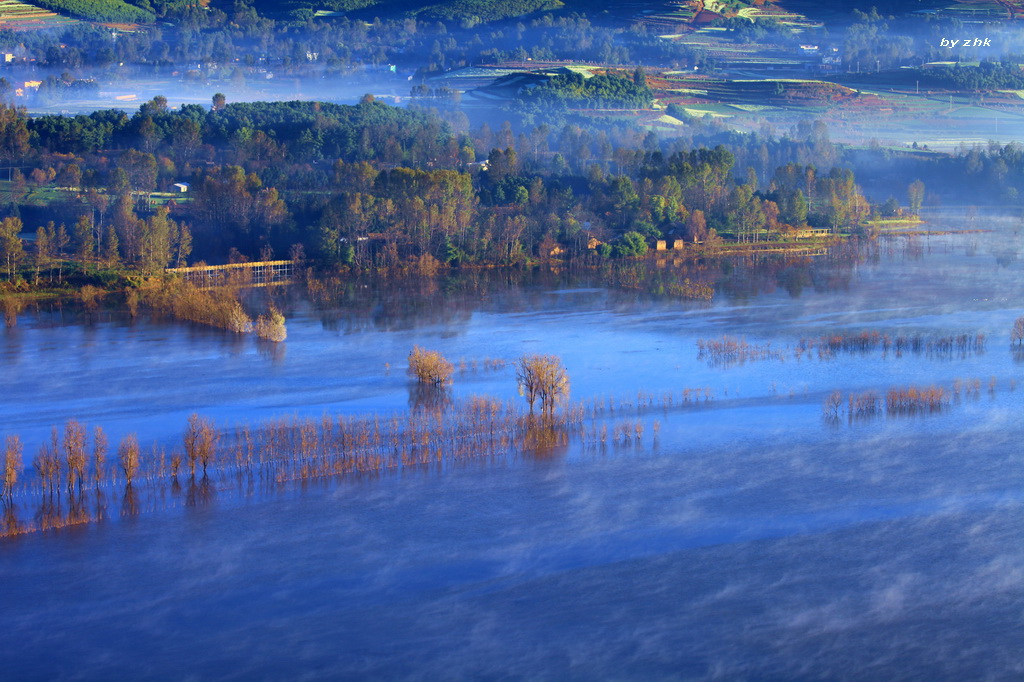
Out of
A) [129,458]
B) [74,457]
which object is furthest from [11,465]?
[129,458]

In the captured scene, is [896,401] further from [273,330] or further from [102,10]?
[102,10]

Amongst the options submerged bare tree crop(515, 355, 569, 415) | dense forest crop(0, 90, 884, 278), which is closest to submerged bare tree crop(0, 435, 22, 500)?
submerged bare tree crop(515, 355, 569, 415)

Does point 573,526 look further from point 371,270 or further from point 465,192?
point 465,192

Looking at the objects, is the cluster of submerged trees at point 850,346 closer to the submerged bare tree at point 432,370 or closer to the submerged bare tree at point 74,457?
the submerged bare tree at point 432,370

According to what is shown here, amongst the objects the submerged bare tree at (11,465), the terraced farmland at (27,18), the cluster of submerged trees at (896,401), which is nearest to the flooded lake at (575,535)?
the cluster of submerged trees at (896,401)

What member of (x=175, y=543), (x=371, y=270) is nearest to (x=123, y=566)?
(x=175, y=543)

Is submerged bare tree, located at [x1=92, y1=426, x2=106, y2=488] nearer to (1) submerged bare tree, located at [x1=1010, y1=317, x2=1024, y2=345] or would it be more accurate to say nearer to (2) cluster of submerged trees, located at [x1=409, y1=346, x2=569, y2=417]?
(2) cluster of submerged trees, located at [x1=409, y1=346, x2=569, y2=417]
